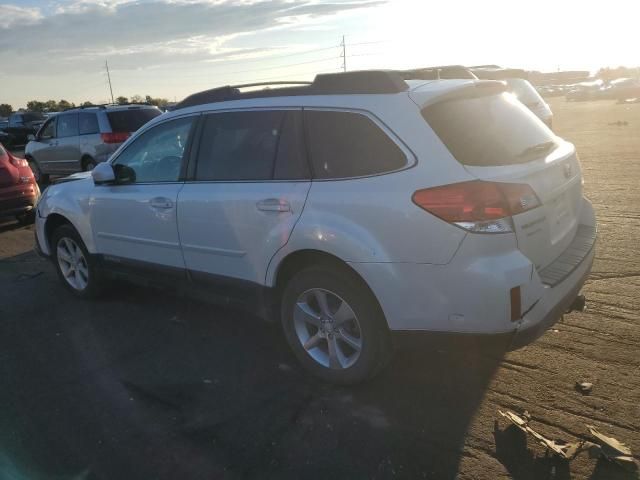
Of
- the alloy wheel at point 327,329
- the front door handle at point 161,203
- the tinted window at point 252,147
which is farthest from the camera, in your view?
the front door handle at point 161,203

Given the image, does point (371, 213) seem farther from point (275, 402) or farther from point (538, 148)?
point (275, 402)

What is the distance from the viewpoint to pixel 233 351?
434cm

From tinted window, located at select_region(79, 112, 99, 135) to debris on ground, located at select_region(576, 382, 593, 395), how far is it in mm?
11429

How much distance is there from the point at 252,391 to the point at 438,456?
130cm

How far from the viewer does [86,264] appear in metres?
5.52

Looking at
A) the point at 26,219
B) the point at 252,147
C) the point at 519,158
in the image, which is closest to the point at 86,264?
the point at 252,147

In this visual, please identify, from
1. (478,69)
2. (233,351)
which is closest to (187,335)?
(233,351)

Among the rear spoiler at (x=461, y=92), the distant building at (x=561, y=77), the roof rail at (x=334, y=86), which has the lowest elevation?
the distant building at (x=561, y=77)

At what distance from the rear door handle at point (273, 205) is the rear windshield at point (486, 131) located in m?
1.00

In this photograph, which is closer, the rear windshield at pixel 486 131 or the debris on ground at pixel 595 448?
the debris on ground at pixel 595 448

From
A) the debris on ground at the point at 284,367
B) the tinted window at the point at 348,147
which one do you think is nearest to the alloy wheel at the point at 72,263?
the debris on ground at the point at 284,367

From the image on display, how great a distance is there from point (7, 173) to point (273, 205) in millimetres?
7228

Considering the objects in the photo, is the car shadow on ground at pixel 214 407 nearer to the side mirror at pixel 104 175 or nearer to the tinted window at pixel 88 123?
the side mirror at pixel 104 175

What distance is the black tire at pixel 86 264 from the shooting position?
544 cm
